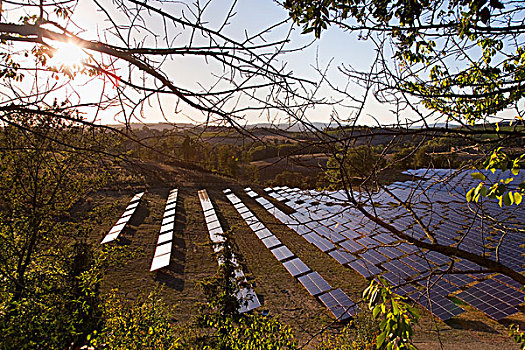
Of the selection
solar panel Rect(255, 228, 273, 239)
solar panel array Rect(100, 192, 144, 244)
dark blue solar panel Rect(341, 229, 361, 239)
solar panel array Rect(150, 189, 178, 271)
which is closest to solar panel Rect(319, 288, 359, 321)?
dark blue solar panel Rect(341, 229, 361, 239)

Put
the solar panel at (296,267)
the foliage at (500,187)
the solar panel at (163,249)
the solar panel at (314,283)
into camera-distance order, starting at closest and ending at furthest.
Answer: the foliage at (500,187) < the solar panel at (314,283) < the solar panel at (296,267) < the solar panel at (163,249)

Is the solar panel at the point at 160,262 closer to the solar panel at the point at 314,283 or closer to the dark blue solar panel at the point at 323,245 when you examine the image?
the solar panel at the point at 314,283

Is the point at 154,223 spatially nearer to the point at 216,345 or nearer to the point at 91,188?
the point at 91,188

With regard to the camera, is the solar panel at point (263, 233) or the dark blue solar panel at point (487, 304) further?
the solar panel at point (263, 233)

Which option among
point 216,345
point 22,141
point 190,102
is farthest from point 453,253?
point 22,141

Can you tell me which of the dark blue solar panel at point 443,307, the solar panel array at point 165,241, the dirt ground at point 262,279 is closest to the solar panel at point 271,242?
the dirt ground at point 262,279

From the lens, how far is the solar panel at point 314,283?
9930 millimetres

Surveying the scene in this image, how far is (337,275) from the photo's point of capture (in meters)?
11.1

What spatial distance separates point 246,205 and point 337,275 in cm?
1050

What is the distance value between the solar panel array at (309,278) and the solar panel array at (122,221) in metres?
6.46

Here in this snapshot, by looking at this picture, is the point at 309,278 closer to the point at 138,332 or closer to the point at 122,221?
the point at 138,332

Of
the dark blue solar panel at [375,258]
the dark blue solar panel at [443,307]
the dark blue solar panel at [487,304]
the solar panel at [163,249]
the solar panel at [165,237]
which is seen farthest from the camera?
the solar panel at [165,237]

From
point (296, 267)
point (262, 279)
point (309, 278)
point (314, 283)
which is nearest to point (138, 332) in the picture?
point (314, 283)

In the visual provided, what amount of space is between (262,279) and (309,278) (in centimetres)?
164
